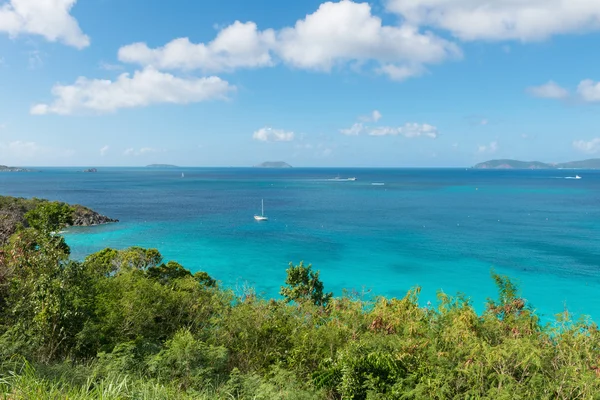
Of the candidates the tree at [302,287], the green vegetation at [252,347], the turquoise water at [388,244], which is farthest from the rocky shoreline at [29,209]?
the green vegetation at [252,347]

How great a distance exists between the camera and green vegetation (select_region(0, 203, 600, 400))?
9844 millimetres

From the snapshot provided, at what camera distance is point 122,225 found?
63.5 m

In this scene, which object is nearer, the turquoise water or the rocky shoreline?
the turquoise water

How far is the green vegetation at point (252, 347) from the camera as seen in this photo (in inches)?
388

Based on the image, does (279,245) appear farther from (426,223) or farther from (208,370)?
(208,370)

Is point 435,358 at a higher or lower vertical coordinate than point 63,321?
lower

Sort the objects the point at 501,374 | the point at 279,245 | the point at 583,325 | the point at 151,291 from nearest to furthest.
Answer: the point at 501,374
the point at 583,325
the point at 151,291
the point at 279,245

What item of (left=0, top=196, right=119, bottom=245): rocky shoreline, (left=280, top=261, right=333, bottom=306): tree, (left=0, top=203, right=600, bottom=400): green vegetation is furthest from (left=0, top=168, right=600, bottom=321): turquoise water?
(left=0, top=203, right=600, bottom=400): green vegetation

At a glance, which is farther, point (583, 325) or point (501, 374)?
point (583, 325)

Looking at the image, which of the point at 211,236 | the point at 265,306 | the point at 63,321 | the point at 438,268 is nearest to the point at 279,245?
the point at 211,236

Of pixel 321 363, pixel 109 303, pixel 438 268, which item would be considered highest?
pixel 109 303

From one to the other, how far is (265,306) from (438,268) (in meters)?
30.4

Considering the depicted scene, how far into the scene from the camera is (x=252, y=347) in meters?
13.6

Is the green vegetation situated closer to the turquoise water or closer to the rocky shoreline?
the turquoise water
